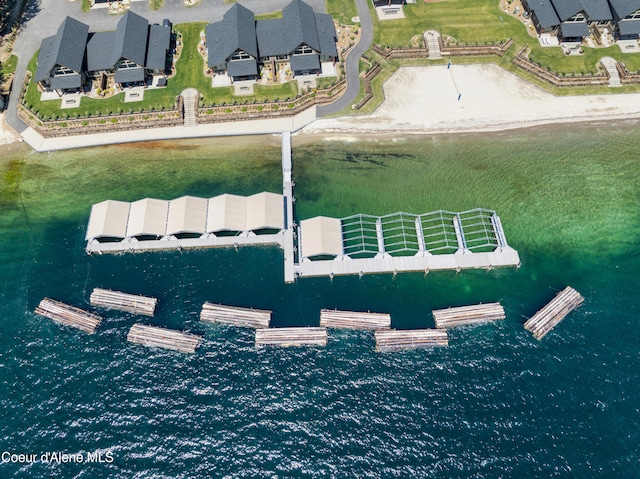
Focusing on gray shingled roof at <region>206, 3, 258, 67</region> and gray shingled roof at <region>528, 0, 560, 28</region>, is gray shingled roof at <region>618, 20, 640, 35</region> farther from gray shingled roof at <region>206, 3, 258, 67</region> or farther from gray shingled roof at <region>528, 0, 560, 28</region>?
gray shingled roof at <region>206, 3, 258, 67</region>

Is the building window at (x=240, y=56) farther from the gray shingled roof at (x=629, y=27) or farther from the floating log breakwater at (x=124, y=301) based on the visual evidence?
the gray shingled roof at (x=629, y=27)

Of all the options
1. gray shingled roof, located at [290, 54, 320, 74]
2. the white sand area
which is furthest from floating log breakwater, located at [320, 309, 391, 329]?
gray shingled roof, located at [290, 54, 320, 74]

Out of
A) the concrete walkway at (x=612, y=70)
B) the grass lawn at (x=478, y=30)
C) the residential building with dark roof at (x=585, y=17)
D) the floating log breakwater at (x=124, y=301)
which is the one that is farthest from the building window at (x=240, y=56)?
the concrete walkway at (x=612, y=70)

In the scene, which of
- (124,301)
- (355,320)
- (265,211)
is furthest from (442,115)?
Result: (124,301)

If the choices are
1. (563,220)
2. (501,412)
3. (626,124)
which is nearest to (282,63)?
(563,220)

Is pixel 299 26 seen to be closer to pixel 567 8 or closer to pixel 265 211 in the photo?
pixel 265 211

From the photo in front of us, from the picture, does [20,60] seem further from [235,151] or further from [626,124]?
[626,124]
